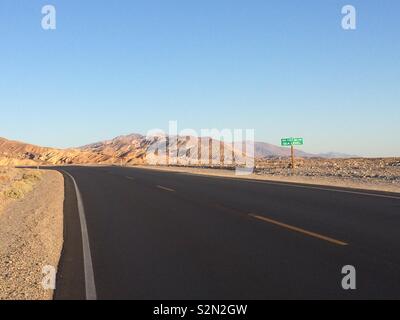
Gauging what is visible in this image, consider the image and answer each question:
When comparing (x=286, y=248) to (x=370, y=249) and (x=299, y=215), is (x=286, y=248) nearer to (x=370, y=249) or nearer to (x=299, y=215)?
(x=370, y=249)

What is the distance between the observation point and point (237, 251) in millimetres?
8797

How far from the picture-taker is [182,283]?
6.95 m

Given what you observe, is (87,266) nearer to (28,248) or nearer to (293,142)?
(28,248)

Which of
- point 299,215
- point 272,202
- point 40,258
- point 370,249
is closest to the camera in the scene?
point 370,249

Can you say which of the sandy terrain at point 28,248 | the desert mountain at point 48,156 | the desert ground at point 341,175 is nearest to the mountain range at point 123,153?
the desert mountain at point 48,156

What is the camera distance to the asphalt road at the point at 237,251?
662cm

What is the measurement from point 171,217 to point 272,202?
4.04 meters

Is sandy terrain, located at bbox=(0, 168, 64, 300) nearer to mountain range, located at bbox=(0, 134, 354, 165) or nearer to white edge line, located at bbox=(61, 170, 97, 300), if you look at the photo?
white edge line, located at bbox=(61, 170, 97, 300)

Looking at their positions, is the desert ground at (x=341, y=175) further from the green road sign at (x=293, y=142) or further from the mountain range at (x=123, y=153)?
the mountain range at (x=123, y=153)

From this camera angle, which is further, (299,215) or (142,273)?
(299,215)

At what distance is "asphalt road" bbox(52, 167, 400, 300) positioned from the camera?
6.62 metres

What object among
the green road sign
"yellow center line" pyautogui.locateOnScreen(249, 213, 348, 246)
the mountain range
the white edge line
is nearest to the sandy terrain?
the white edge line

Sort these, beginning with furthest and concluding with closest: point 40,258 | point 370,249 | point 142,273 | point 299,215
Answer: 1. point 299,215
2. point 40,258
3. point 370,249
4. point 142,273
